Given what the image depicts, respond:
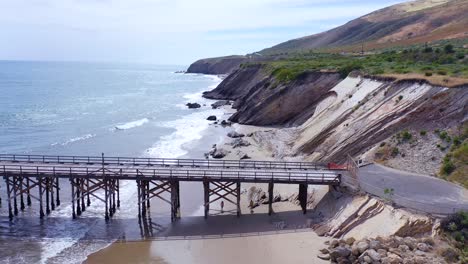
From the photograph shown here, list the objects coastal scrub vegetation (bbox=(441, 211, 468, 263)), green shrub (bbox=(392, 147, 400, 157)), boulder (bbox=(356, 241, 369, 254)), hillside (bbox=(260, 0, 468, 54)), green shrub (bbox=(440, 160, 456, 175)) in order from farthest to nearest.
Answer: hillside (bbox=(260, 0, 468, 54)), green shrub (bbox=(392, 147, 400, 157)), green shrub (bbox=(440, 160, 456, 175)), boulder (bbox=(356, 241, 369, 254)), coastal scrub vegetation (bbox=(441, 211, 468, 263))

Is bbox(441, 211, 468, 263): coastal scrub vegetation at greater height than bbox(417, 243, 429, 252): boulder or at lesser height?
greater

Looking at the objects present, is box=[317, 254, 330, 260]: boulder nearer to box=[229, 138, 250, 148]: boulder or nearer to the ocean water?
the ocean water

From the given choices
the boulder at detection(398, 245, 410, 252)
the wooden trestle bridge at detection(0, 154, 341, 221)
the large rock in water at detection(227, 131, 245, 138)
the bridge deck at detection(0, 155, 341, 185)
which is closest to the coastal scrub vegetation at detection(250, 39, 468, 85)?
the large rock in water at detection(227, 131, 245, 138)

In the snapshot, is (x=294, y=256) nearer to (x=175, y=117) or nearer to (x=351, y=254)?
(x=351, y=254)

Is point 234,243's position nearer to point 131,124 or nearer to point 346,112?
point 346,112

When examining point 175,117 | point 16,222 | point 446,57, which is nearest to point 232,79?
point 175,117

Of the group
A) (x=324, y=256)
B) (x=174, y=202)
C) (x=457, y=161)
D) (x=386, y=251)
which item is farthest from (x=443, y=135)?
(x=174, y=202)
